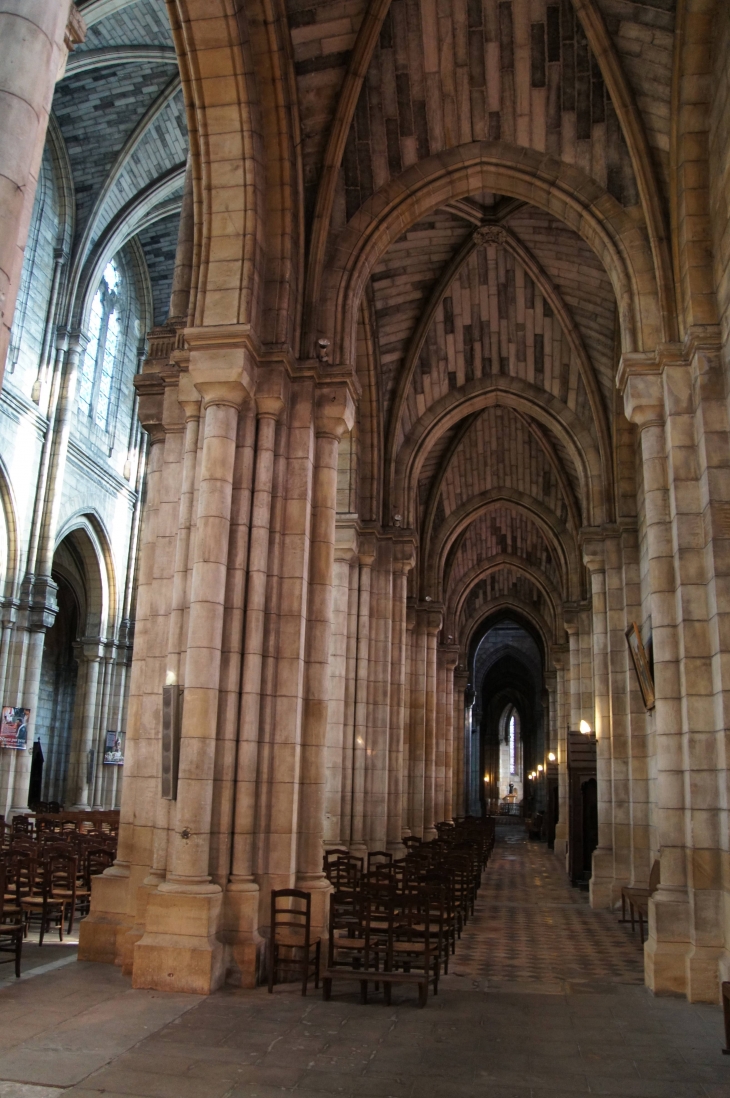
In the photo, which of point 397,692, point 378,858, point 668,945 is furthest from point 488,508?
point 668,945

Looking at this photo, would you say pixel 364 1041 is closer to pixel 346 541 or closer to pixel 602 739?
pixel 602 739

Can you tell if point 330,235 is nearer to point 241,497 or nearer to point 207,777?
point 241,497

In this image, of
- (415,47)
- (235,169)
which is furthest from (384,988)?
(415,47)

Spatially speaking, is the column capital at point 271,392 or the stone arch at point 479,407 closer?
the column capital at point 271,392

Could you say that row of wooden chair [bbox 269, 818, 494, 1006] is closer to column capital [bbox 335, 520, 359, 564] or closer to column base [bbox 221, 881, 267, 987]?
column base [bbox 221, 881, 267, 987]

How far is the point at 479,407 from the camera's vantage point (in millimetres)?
19766

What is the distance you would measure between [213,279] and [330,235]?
7.63 feet

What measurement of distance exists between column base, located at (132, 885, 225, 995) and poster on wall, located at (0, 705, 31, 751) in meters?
14.4

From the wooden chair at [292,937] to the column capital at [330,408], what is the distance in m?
5.10

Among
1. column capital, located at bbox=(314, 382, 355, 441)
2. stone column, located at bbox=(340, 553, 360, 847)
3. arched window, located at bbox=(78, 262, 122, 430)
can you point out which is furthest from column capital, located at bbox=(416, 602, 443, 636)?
column capital, located at bbox=(314, 382, 355, 441)

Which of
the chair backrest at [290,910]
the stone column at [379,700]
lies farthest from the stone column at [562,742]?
the chair backrest at [290,910]

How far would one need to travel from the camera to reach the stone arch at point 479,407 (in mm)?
18141

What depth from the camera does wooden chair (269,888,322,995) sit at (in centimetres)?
797

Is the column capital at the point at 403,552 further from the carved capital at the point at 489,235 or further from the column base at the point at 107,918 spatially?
the column base at the point at 107,918
